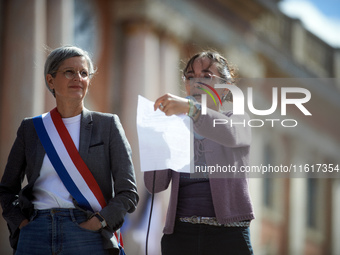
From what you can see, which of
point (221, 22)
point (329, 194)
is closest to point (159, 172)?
point (221, 22)

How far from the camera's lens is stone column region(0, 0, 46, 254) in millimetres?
6402

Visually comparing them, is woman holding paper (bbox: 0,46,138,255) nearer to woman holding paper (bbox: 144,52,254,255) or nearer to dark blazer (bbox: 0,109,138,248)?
dark blazer (bbox: 0,109,138,248)

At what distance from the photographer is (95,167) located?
2.79m

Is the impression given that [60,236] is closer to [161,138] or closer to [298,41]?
[161,138]

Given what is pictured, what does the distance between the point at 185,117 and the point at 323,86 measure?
17158 millimetres

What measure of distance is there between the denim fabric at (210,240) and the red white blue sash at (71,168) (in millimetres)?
391

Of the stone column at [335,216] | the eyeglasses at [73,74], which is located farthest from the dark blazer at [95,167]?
the stone column at [335,216]

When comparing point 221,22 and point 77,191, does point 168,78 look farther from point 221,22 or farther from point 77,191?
point 77,191

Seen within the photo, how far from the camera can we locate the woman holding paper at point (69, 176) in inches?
107

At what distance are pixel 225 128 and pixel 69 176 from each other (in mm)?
660

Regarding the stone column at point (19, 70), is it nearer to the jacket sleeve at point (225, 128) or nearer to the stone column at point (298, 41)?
the jacket sleeve at point (225, 128)

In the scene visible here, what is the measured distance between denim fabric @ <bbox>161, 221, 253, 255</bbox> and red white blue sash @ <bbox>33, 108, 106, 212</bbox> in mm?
391

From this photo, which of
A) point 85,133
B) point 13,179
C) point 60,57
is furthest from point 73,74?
point 13,179

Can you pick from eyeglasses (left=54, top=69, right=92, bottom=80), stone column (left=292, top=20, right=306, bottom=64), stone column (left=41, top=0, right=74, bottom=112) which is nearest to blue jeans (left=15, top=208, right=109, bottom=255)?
eyeglasses (left=54, top=69, right=92, bottom=80)
